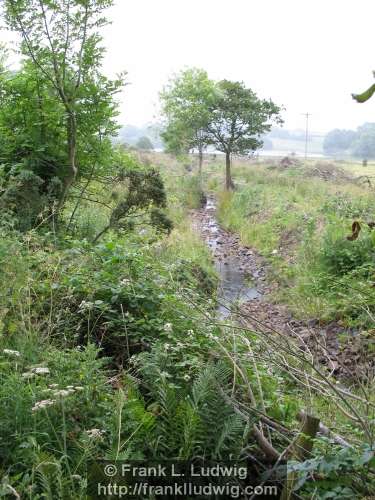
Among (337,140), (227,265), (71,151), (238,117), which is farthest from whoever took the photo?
(337,140)

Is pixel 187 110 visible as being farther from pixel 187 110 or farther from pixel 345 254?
pixel 345 254

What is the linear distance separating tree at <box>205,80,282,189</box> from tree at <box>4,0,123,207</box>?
50.6ft

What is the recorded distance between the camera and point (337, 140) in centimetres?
4266

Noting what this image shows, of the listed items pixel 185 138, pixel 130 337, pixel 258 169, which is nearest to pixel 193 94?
pixel 185 138

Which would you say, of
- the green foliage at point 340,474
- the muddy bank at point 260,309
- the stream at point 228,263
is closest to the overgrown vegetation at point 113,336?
the green foliage at point 340,474

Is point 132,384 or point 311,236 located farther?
point 311,236

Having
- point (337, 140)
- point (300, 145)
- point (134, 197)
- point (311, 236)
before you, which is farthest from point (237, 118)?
point (300, 145)

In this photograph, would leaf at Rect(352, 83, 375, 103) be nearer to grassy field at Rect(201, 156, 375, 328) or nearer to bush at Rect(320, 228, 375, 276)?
grassy field at Rect(201, 156, 375, 328)

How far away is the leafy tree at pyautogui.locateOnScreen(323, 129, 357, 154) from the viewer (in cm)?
4097

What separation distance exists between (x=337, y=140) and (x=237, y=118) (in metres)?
23.8

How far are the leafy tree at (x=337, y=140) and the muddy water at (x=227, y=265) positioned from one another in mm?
26746

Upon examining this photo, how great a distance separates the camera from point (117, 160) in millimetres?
7160

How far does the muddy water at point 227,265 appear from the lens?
29.7 feet

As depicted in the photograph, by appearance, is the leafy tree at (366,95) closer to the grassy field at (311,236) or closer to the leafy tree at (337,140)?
the grassy field at (311,236)
